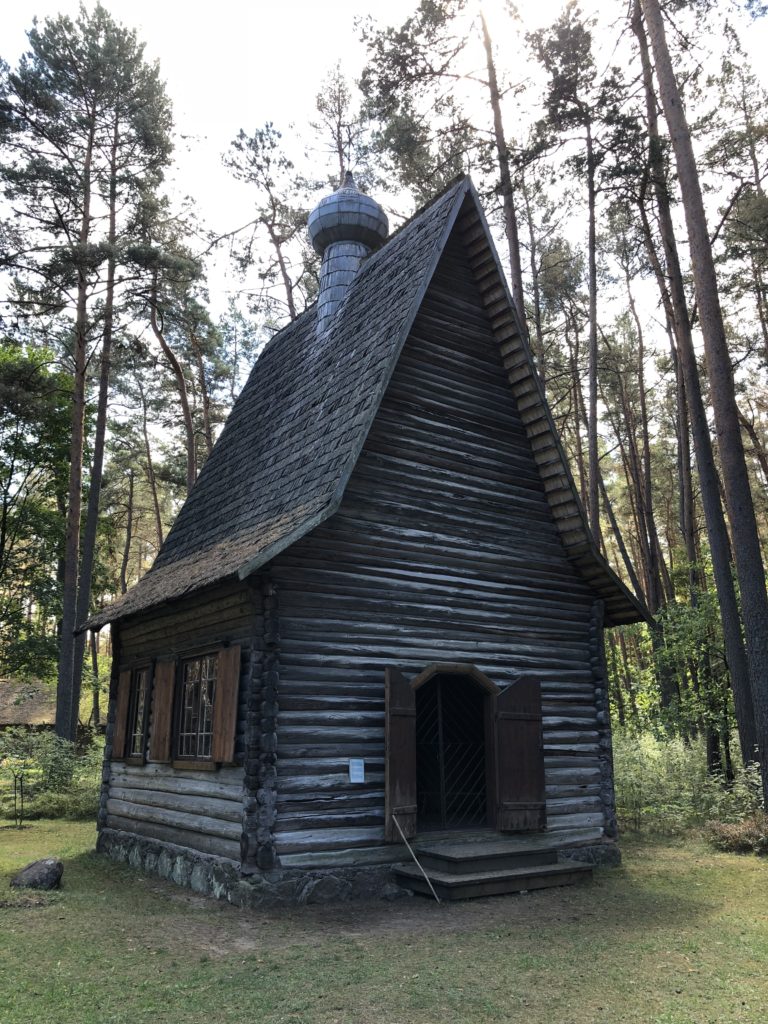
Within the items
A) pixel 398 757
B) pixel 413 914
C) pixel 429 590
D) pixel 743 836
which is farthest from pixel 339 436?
pixel 743 836

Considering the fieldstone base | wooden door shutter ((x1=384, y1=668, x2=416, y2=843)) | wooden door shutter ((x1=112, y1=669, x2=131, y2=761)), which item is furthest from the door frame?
wooden door shutter ((x1=112, y1=669, x2=131, y2=761))

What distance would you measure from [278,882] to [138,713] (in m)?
5.04

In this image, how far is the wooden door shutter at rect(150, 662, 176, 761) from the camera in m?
11.0

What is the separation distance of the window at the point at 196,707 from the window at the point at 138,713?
4.06ft

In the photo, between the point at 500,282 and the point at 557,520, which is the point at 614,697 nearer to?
the point at 557,520

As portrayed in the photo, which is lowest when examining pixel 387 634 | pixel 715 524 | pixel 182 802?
pixel 182 802

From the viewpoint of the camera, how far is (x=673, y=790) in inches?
625

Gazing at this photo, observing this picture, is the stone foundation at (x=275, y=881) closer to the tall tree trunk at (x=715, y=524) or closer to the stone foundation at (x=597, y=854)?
the stone foundation at (x=597, y=854)

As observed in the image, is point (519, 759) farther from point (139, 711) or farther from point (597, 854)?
point (139, 711)

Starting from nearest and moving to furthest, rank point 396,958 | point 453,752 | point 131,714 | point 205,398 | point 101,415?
point 396,958
point 453,752
point 131,714
point 101,415
point 205,398

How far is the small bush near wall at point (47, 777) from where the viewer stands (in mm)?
18734

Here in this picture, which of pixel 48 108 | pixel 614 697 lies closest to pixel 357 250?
pixel 48 108

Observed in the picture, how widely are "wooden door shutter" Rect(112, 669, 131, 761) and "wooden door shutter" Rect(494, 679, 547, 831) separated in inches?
237

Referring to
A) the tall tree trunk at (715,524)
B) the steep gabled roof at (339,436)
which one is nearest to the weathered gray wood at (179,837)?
the steep gabled roof at (339,436)
